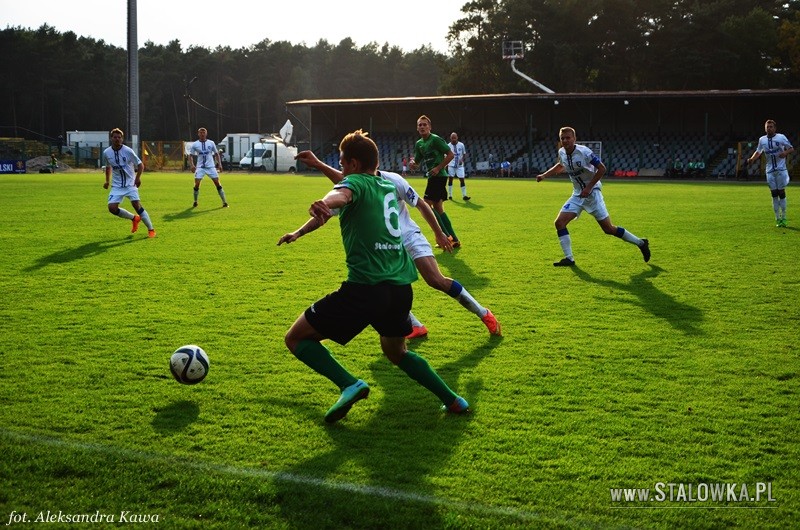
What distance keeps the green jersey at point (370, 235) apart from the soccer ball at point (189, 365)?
1.53 metres

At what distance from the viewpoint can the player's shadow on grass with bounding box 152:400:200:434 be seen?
15.8 ft

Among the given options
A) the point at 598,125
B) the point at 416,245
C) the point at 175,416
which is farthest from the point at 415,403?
the point at 598,125

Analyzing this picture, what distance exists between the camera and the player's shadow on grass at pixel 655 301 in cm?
789

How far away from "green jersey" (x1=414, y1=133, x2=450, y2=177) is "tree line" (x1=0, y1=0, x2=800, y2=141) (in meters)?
55.9

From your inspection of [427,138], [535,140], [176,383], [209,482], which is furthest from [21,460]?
[535,140]

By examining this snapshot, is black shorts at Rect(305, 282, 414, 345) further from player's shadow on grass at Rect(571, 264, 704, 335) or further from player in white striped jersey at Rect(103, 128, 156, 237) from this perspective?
player in white striped jersey at Rect(103, 128, 156, 237)

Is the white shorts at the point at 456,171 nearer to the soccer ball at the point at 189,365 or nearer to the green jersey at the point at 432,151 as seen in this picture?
the green jersey at the point at 432,151

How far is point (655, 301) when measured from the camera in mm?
9008

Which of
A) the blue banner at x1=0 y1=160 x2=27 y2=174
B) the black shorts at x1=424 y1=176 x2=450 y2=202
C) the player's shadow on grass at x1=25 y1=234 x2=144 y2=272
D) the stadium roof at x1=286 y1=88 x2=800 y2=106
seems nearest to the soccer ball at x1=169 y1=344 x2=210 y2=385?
the player's shadow on grass at x1=25 y1=234 x2=144 y2=272

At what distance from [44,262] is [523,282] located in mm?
6983

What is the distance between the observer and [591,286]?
9.99 meters

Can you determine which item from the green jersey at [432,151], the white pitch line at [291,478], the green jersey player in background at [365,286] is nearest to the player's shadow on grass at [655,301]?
the green jersey at [432,151]

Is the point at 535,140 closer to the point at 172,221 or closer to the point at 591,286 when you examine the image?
the point at 172,221

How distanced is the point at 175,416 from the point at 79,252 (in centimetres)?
855
